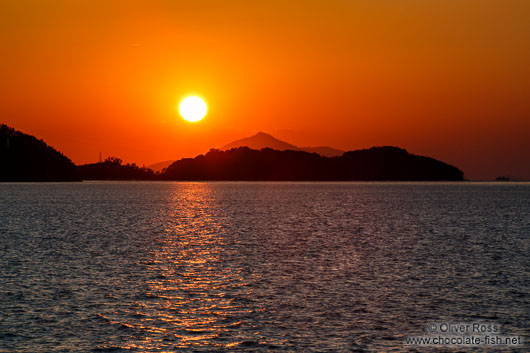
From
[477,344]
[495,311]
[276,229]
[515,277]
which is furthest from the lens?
[276,229]

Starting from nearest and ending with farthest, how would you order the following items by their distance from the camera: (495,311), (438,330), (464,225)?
(438,330)
(495,311)
(464,225)

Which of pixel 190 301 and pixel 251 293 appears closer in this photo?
pixel 190 301

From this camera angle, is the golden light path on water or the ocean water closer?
the ocean water

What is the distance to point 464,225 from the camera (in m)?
85.9

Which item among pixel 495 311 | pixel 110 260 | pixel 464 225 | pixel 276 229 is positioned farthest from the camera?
pixel 464 225

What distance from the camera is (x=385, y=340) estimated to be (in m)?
22.6

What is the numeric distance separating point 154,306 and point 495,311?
16.8m

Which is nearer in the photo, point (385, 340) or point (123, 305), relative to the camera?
point (385, 340)

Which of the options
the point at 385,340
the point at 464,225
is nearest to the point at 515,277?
the point at 385,340

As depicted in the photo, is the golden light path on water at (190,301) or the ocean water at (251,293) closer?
the ocean water at (251,293)

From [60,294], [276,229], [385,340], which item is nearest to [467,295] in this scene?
[385,340]

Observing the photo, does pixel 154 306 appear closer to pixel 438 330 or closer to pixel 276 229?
pixel 438 330

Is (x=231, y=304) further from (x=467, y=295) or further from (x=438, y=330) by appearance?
(x=467, y=295)

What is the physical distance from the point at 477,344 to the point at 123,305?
1673 centimetres
